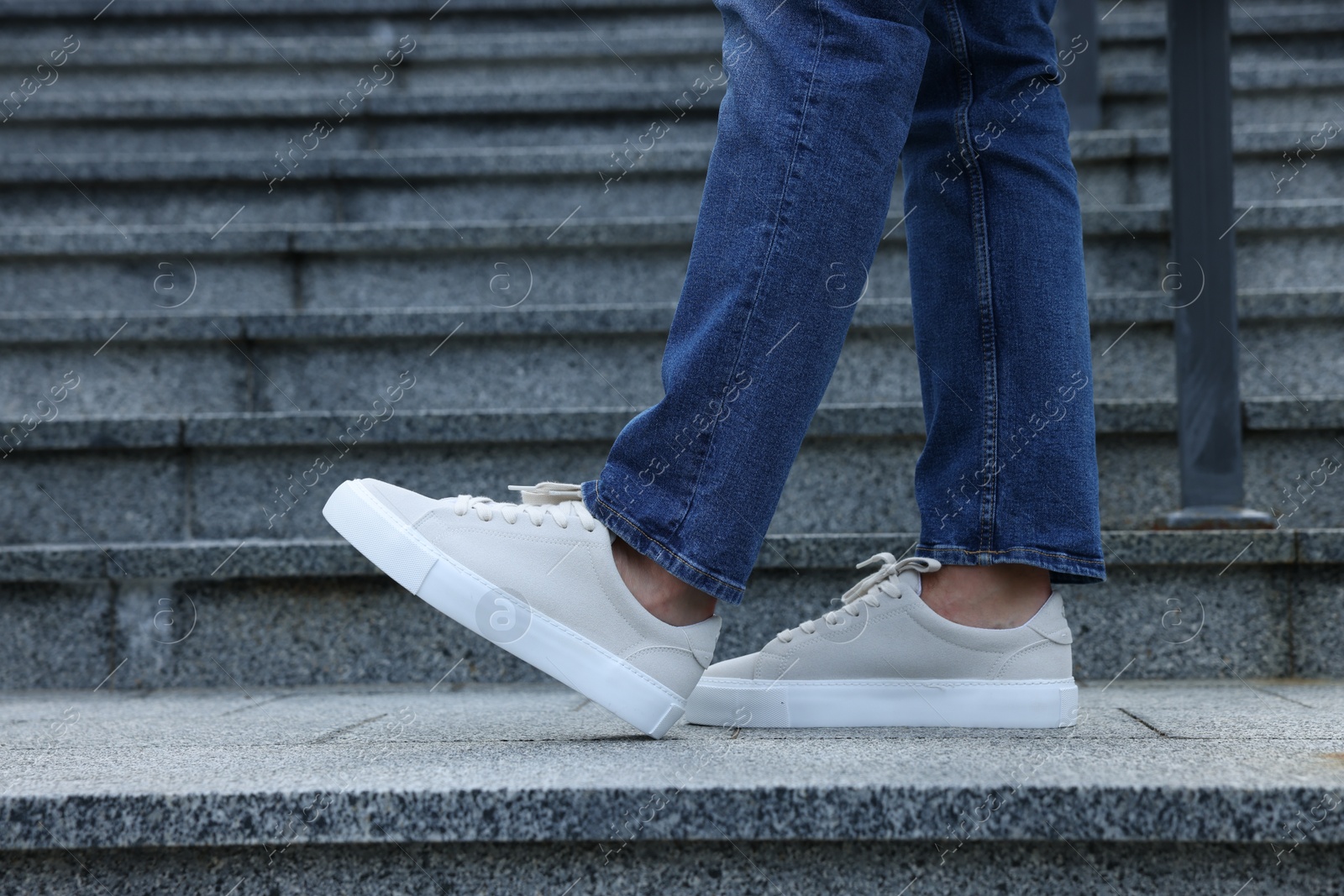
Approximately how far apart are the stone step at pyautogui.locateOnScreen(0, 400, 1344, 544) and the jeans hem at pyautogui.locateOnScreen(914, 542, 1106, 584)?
0.50m

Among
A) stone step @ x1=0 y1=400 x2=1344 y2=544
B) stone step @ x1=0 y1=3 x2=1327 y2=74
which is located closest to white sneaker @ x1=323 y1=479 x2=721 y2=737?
stone step @ x1=0 y1=400 x2=1344 y2=544

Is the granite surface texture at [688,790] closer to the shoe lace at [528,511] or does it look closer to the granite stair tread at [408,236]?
the shoe lace at [528,511]

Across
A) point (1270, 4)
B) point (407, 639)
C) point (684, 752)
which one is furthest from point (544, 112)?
point (1270, 4)

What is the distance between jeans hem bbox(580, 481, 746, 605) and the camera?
79 cm

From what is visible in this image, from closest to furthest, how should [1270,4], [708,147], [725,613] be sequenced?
[725,613] < [708,147] < [1270,4]

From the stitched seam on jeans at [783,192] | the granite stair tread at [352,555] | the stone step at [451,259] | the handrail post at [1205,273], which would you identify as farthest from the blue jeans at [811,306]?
the stone step at [451,259]

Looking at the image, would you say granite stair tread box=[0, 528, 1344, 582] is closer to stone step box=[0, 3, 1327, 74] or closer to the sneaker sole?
the sneaker sole

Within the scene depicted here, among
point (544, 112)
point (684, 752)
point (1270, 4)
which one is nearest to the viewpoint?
point (684, 752)

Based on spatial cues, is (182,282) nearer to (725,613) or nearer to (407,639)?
(407,639)

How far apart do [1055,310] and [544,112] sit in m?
1.63

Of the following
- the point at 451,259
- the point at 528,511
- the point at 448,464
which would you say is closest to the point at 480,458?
the point at 448,464

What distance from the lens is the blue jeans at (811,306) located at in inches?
30.1

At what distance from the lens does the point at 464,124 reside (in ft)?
7.53

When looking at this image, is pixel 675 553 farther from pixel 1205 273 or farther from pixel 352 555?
pixel 1205 273
